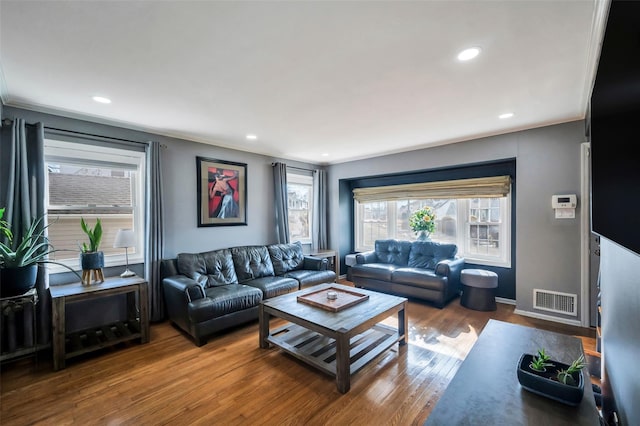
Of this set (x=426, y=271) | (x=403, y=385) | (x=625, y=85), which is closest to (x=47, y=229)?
(x=403, y=385)

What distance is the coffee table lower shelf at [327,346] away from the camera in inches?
93.5

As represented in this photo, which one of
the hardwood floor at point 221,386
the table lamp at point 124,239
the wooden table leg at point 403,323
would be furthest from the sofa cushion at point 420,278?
the table lamp at point 124,239

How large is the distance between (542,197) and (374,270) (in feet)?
8.08

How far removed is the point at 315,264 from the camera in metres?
4.57

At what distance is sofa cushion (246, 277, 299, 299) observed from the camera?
3.54 m

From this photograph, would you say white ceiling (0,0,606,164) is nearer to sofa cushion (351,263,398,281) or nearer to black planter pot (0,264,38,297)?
black planter pot (0,264,38,297)

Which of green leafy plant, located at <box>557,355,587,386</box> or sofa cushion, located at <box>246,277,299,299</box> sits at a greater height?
green leafy plant, located at <box>557,355,587,386</box>

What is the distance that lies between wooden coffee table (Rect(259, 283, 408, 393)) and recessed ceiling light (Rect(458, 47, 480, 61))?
2.16 meters

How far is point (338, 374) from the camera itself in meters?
2.13

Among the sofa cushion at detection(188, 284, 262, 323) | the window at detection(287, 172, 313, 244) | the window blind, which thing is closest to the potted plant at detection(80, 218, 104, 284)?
the sofa cushion at detection(188, 284, 262, 323)

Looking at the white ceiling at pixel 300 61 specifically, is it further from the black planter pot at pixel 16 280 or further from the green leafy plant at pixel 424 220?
the green leafy plant at pixel 424 220

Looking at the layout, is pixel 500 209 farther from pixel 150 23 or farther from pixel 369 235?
pixel 150 23

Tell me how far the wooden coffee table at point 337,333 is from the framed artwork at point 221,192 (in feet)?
6.32

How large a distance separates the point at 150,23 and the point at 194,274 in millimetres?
2729
